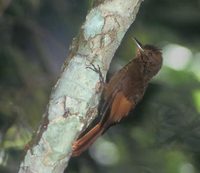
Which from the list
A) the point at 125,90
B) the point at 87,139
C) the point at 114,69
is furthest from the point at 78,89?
the point at 114,69

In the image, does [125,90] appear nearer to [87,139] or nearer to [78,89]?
[87,139]

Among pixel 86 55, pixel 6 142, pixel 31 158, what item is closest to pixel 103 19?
pixel 86 55

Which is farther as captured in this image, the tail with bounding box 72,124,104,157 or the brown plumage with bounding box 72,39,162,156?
the brown plumage with bounding box 72,39,162,156

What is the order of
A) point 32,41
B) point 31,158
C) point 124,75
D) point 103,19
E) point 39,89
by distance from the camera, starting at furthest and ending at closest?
point 32,41 < point 39,89 < point 124,75 < point 103,19 < point 31,158

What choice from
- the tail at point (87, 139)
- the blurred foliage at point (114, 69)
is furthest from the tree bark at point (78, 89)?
the blurred foliage at point (114, 69)

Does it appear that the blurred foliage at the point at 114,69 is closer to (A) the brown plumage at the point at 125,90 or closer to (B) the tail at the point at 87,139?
(A) the brown plumage at the point at 125,90

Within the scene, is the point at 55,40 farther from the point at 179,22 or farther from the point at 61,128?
the point at 61,128

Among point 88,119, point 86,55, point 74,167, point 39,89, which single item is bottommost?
point 74,167

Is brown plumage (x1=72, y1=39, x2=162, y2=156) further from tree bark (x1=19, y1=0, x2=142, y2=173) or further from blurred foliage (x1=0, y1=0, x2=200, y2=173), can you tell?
blurred foliage (x1=0, y1=0, x2=200, y2=173)

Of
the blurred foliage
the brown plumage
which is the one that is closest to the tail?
the brown plumage
